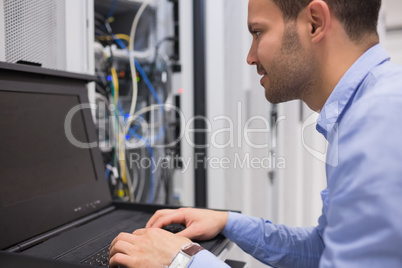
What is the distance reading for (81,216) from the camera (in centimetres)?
100

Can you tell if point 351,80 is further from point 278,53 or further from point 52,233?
point 52,233

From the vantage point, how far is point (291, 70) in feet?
2.82

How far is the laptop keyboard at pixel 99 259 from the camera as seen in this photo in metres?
0.71

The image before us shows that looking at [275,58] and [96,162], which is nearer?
[275,58]

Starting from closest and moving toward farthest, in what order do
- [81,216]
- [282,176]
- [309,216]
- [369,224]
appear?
[369,224]
[81,216]
[282,176]
[309,216]

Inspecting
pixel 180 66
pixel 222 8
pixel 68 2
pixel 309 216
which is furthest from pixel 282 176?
pixel 68 2

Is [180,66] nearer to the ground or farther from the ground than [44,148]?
farther from the ground

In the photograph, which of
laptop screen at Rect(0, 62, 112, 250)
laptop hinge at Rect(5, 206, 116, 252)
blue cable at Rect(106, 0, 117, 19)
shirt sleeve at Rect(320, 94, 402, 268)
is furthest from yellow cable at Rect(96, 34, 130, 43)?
shirt sleeve at Rect(320, 94, 402, 268)

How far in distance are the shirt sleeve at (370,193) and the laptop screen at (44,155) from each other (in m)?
0.68

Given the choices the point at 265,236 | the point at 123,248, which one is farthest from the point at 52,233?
the point at 265,236

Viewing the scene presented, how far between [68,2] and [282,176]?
55.6 inches

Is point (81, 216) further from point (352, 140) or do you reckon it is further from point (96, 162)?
point (352, 140)

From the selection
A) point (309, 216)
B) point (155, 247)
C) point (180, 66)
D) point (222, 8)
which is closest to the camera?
point (155, 247)

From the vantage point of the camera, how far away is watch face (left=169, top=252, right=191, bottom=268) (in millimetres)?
681
